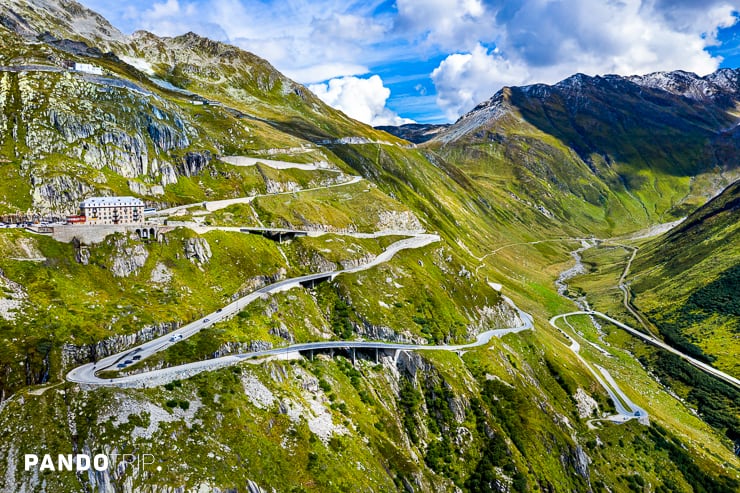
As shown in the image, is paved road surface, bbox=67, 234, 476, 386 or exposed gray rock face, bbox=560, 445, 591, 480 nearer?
paved road surface, bbox=67, 234, 476, 386

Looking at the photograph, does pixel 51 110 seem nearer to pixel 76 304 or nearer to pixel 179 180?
pixel 179 180

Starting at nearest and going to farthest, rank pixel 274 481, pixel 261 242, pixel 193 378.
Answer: pixel 274 481, pixel 193 378, pixel 261 242

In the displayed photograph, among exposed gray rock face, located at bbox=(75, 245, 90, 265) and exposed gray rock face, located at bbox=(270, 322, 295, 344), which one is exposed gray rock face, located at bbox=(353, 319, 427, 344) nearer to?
exposed gray rock face, located at bbox=(270, 322, 295, 344)

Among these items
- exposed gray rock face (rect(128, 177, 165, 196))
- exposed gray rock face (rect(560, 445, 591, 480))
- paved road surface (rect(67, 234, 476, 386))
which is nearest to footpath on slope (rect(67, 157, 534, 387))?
paved road surface (rect(67, 234, 476, 386))

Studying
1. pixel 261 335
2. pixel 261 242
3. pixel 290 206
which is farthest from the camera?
pixel 290 206

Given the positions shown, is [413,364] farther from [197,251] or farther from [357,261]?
[197,251]

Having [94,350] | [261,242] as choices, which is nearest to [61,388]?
[94,350]

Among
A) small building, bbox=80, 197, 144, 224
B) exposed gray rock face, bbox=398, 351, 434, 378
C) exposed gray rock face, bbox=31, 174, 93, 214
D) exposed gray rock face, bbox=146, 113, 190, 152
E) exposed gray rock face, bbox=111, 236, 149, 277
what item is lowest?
exposed gray rock face, bbox=398, 351, 434, 378

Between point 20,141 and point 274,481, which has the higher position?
point 20,141
